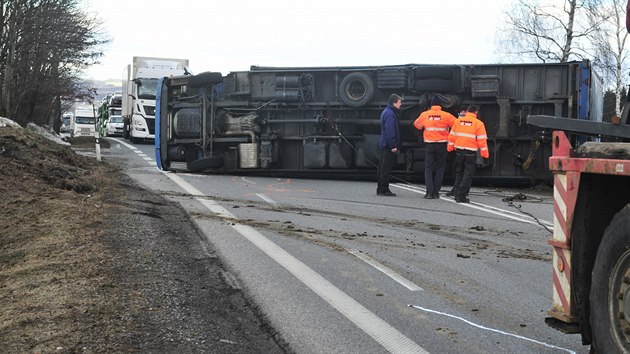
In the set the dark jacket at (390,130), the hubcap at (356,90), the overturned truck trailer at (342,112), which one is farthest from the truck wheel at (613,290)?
the hubcap at (356,90)

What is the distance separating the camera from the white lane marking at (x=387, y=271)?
21.0 ft

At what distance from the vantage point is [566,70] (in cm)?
1590

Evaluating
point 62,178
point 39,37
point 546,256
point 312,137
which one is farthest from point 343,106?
point 39,37

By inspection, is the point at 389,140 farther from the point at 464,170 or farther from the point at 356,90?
the point at 356,90

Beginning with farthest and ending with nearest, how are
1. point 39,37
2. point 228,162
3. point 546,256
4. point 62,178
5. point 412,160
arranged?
1. point 39,37
2. point 228,162
3. point 412,160
4. point 62,178
5. point 546,256

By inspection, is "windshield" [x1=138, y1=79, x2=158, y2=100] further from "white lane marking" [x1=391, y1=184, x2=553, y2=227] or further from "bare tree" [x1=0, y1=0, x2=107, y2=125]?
"white lane marking" [x1=391, y1=184, x2=553, y2=227]

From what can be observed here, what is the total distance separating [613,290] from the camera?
11.9 ft

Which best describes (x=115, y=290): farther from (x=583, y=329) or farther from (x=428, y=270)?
(x=583, y=329)

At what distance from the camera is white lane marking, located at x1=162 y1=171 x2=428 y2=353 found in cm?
477

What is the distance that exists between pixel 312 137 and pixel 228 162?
2263mm

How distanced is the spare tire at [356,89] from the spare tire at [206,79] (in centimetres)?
307

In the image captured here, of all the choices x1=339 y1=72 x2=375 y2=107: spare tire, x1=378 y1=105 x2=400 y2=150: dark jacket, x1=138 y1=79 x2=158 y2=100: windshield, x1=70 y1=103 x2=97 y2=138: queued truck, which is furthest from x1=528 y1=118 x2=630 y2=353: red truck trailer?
x1=70 y1=103 x2=97 y2=138: queued truck

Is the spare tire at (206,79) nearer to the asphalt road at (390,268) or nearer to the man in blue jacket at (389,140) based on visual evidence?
the asphalt road at (390,268)

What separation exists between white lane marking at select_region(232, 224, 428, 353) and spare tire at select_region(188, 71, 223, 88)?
10.3 m
